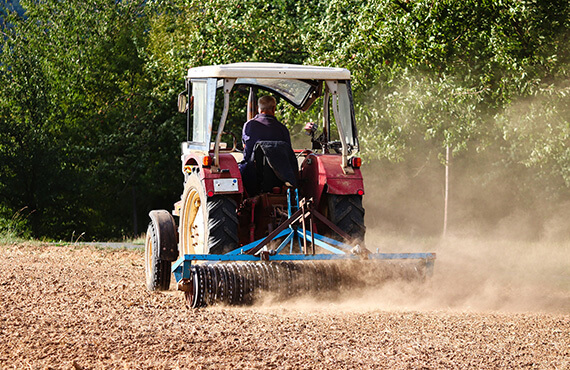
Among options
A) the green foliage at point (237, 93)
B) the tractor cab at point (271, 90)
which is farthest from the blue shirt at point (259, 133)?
the green foliage at point (237, 93)

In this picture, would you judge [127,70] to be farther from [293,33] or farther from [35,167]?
[293,33]

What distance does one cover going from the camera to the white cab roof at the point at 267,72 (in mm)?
8266

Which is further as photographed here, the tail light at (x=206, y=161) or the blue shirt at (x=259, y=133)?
the blue shirt at (x=259, y=133)

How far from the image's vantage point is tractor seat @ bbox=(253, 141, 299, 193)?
845 cm

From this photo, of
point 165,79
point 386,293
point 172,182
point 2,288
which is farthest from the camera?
point 172,182

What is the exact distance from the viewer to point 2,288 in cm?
949

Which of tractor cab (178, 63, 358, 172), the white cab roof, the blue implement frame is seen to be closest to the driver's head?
tractor cab (178, 63, 358, 172)

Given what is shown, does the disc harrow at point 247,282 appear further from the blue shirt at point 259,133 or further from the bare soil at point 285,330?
the blue shirt at point 259,133

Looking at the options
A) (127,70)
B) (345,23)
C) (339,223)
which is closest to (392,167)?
(345,23)

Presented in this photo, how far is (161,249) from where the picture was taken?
9.06 metres

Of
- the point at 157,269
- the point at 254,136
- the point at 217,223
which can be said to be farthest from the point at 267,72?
the point at 157,269

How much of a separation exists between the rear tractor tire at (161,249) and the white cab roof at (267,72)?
5.47 feet

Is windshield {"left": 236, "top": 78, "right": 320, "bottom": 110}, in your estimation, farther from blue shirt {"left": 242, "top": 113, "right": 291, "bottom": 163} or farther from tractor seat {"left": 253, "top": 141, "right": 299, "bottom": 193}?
tractor seat {"left": 253, "top": 141, "right": 299, "bottom": 193}

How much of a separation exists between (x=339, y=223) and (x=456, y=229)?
17851 mm
